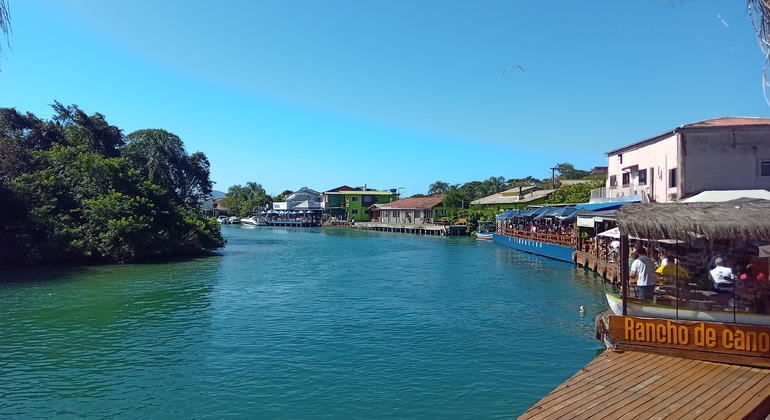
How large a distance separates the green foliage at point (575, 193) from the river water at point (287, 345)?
26.0 meters

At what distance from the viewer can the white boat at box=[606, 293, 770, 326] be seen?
8.61 metres

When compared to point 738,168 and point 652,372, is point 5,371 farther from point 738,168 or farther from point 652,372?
point 738,168

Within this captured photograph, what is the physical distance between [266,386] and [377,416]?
8.75ft

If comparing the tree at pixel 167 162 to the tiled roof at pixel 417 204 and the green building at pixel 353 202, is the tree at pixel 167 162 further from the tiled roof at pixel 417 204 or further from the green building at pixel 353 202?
the green building at pixel 353 202

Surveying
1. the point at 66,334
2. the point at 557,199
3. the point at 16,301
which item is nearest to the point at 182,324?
the point at 66,334

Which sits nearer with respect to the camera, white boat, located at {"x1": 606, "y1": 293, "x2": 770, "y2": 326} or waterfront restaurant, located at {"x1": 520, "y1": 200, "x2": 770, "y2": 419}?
waterfront restaurant, located at {"x1": 520, "y1": 200, "x2": 770, "y2": 419}

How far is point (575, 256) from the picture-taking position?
1233 inches

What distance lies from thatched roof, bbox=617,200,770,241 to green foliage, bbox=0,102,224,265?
30.1m

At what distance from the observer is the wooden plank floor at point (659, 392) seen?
654 centimetres

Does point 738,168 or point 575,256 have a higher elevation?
point 738,168

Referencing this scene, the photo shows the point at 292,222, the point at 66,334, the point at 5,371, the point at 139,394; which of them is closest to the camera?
the point at 139,394

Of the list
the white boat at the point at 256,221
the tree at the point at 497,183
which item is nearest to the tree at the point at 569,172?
the tree at the point at 497,183

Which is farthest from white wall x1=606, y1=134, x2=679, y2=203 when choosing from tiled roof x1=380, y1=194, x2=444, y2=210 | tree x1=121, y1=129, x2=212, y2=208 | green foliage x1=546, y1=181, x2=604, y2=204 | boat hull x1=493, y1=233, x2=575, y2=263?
tiled roof x1=380, y1=194, x2=444, y2=210

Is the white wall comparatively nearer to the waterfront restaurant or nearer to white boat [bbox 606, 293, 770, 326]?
the waterfront restaurant
